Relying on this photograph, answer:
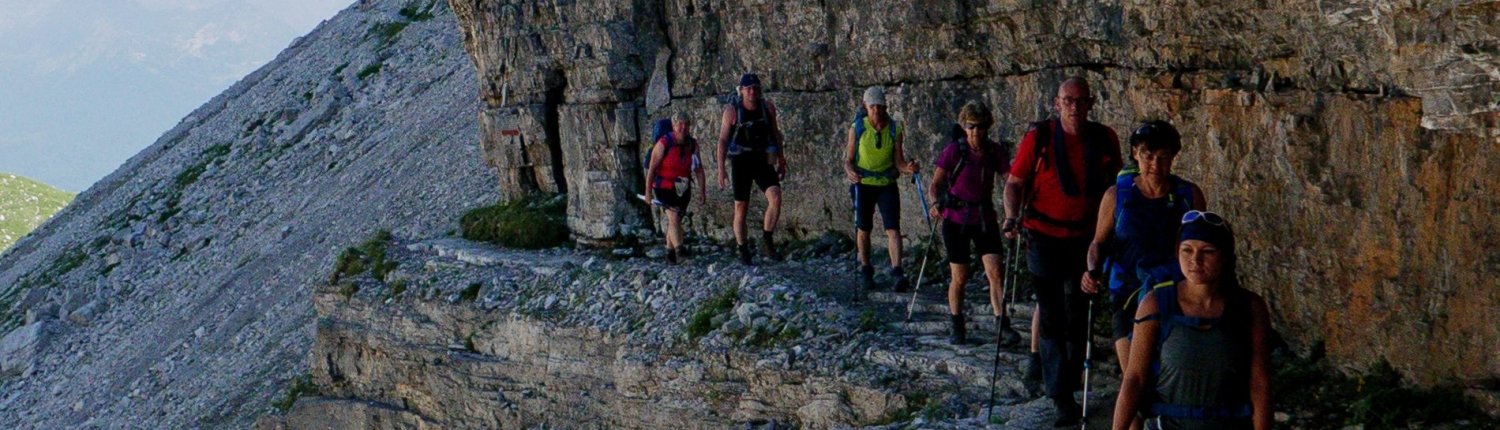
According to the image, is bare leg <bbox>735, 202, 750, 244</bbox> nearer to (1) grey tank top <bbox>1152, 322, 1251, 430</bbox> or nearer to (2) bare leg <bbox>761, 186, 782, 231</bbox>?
(2) bare leg <bbox>761, 186, 782, 231</bbox>

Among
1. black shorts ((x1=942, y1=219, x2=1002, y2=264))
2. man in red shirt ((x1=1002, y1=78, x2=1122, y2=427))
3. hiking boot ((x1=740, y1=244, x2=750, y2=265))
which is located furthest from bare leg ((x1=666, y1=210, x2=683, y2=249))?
man in red shirt ((x1=1002, y1=78, x2=1122, y2=427))

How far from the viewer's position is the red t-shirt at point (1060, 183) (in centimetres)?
914

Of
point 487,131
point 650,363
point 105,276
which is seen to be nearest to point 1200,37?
point 650,363

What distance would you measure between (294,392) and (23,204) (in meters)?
107

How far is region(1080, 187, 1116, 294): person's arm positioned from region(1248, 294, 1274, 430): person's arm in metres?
1.60

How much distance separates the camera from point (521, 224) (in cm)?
2089

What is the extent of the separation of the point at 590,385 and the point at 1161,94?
7.11 meters

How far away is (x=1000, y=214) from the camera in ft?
46.8

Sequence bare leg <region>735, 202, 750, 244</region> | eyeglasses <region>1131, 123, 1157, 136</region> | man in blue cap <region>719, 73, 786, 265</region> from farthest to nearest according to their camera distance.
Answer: bare leg <region>735, 202, 750, 244</region> → man in blue cap <region>719, 73, 786, 265</region> → eyeglasses <region>1131, 123, 1157, 136</region>

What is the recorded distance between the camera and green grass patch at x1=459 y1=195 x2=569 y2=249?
67.3ft

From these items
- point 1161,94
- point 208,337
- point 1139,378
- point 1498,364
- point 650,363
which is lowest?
point 208,337

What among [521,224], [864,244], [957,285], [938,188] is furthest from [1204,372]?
[521,224]

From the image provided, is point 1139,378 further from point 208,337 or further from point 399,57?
point 399,57

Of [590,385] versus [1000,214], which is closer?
[1000,214]
